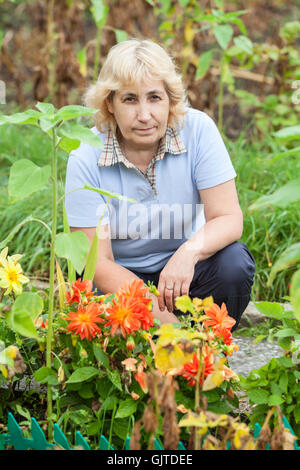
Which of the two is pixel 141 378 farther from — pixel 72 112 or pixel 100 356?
pixel 72 112

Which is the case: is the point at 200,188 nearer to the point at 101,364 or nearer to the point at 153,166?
the point at 153,166

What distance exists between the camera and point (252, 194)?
10.3 feet

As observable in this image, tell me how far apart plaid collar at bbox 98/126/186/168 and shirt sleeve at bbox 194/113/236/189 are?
7 centimetres

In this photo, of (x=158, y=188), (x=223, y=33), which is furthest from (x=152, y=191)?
(x=223, y=33)

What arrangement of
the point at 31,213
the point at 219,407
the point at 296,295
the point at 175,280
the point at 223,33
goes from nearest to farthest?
1. the point at 296,295
2. the point at 219,407
3. the point at 175,280
4. the point at 31,213
5. the point at 223,33

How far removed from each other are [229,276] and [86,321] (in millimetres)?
868

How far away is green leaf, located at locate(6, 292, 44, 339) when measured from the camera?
1277mm

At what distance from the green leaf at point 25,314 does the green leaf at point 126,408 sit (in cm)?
28

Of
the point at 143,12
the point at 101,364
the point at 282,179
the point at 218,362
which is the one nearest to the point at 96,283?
the point at 101,364

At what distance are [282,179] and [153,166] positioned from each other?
1237 mm

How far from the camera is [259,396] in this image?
146 cm

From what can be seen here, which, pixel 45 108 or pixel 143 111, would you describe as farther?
pixel 143 111

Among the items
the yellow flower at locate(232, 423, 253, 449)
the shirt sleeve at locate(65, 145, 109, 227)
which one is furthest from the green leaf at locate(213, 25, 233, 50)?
the yellow flower at locate(232, 423, 253, 449)

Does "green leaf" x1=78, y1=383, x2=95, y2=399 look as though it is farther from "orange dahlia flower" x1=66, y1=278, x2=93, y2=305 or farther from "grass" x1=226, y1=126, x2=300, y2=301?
"grass" x1=226, y1=126, x2=300, y2=301
